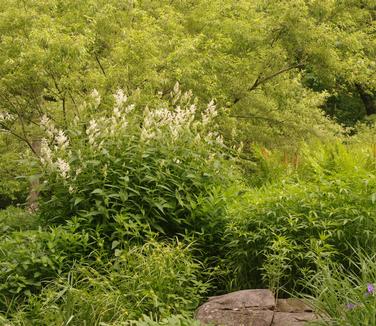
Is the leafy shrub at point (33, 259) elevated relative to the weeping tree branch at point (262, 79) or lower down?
elevated

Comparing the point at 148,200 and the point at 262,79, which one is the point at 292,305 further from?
the point at 262,79

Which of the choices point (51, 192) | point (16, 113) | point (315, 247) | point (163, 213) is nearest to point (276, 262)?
point (315, 247)

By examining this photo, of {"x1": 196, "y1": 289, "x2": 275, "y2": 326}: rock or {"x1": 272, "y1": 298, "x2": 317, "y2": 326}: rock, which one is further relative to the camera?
{"x1": 196, "y1": 289, "x2": 275, "y2": 326}: rock

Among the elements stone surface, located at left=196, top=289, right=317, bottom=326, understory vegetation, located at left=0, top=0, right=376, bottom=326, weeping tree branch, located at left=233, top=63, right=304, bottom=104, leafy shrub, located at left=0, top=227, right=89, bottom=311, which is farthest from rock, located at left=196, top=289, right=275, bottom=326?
weeping tree branch, located at left=233, top=63, right=304, bottom=104

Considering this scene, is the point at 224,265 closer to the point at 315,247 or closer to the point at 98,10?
the point at 315,247

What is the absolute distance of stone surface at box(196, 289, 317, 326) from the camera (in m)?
5.36

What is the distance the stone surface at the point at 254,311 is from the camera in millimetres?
5355

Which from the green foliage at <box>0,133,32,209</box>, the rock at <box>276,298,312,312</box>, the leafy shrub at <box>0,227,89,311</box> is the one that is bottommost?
the green foliage at <box>0,133,32,209</box>

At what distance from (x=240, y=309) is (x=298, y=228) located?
1.01 m

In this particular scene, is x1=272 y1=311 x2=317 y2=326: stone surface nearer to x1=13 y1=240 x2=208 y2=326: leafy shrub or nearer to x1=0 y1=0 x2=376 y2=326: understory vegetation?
x1=0 y1=0 x2=376 y2=326: understory vegetation

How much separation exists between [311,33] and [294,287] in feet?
21.9

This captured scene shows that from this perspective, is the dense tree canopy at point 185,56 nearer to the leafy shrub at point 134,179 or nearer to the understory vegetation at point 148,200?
the understory vegetation at point 148,200

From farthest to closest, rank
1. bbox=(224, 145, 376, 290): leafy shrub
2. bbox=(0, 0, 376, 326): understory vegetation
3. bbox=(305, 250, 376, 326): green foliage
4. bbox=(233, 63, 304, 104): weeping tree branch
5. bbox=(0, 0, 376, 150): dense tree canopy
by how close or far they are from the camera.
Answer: bbox=(233, 63, 304, 104): weeping tree branch, bbox=(0, 0, 376, 150): dense tree canopy, bbox=(224, 145, 376, 290): leafy shrub, bbox=(0, 0, 376, 326): understory vegetation, bbox=(305, 250, 376, 326): green foliage

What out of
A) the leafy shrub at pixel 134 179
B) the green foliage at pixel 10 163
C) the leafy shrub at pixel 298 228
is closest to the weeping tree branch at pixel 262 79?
the green foliage at pixel 10 163
